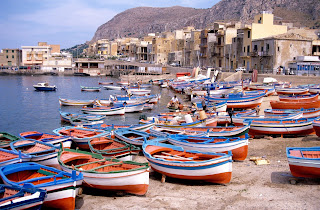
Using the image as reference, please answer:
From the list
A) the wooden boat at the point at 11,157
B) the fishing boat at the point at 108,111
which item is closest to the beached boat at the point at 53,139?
the wooden boat at the point at 11,157

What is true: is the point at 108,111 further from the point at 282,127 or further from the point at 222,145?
the point at 222,145

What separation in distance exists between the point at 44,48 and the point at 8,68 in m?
12.6

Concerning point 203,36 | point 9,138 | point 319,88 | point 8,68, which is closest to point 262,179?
point 9,138

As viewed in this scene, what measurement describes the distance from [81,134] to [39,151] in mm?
3862

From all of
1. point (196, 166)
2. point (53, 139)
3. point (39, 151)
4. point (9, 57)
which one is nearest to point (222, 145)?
point (196, 166)

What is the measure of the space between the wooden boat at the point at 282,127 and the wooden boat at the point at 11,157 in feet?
33.8

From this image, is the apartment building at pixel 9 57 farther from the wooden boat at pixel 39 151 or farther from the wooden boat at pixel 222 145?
the wooden boat at pixel 222 145

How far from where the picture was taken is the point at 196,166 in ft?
37.6

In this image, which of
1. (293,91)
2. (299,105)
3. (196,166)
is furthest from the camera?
(293,91)

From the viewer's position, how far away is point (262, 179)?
39.4ft

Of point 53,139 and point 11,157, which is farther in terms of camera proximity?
point 53,139

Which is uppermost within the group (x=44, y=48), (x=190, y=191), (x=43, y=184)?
(x=44, y=48)

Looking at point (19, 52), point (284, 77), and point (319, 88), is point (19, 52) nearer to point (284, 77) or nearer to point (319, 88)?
point (284, 77)

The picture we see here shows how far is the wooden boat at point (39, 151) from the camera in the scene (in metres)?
13.9
